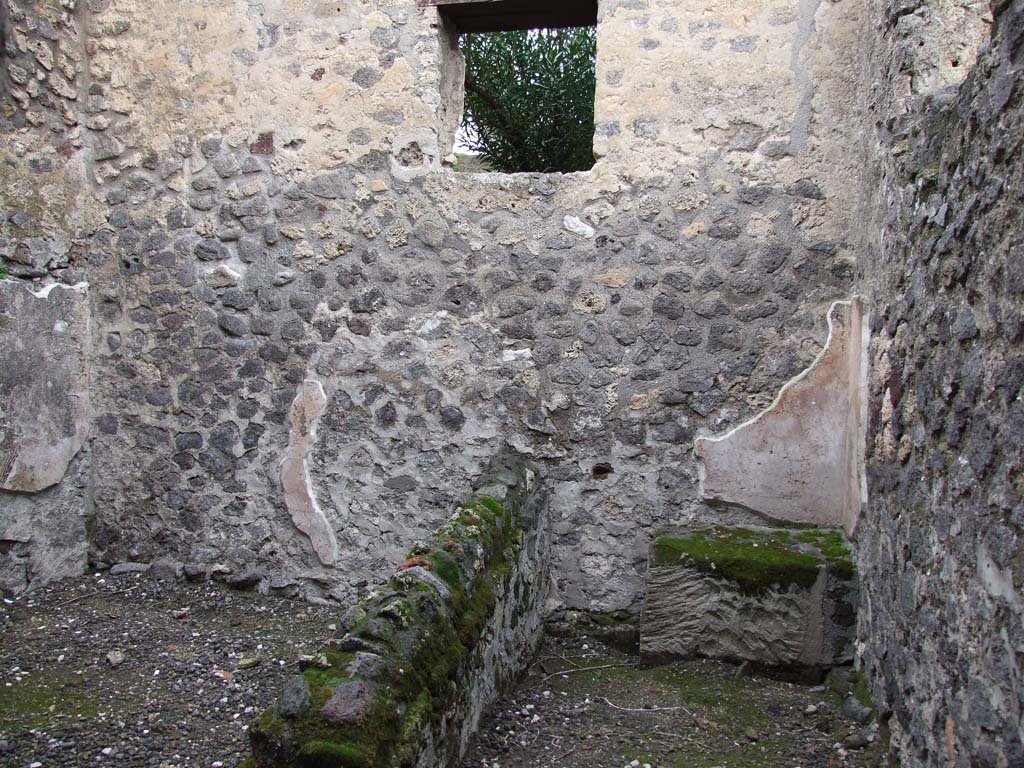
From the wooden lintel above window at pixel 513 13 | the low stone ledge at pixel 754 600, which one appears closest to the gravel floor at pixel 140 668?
the low stone ledge at pixel 754 600

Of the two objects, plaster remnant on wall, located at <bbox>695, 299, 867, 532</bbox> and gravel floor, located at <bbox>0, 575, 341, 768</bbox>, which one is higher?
plaster remnant on wall, located at <bbox>695, 299, 867, 532</bbox>

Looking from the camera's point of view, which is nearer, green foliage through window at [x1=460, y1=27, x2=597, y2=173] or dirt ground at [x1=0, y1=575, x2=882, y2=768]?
dirt ground at [x1=0, y1=575, x2=882, y2=768]

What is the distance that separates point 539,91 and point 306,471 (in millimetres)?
5064

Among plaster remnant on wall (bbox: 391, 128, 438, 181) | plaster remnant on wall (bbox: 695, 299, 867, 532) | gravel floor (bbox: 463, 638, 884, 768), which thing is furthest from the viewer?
plaster remnant on wall (bbox: 391, 128, 438, 181)

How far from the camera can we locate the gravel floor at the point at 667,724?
2.73 meters

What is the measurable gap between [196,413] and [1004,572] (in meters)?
3.49

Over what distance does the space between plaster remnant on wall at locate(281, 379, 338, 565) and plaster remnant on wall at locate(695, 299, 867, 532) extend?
173 cm

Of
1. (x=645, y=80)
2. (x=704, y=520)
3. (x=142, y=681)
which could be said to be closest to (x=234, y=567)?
(x=142, y=681)

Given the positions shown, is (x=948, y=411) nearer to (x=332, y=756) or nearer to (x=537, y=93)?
(x=332, y=756)

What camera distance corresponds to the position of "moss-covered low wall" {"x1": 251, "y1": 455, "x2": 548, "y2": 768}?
1970mm

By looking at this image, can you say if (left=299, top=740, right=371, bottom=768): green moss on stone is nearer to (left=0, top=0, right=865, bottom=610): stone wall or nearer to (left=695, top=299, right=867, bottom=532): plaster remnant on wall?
(left=0, top=0, right=865, bottom=610): stone wall

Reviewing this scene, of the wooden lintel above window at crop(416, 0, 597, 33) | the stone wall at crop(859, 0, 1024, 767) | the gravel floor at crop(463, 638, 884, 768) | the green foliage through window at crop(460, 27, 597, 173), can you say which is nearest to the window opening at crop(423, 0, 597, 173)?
the green foliage through window at crop(460, 27, 597, 173)

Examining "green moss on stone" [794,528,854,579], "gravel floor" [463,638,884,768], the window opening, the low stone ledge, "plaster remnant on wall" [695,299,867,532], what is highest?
the window opening

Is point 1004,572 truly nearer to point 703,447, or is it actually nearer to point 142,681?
point 703,447
